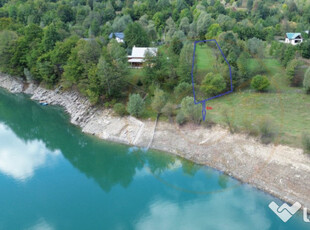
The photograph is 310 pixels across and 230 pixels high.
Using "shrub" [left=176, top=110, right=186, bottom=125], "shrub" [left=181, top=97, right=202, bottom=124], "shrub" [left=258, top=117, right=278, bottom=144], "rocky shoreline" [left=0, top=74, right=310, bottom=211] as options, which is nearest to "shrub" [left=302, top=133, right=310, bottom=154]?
"rocky shoreline" [left=0, top=74, right=310, bottom=211]

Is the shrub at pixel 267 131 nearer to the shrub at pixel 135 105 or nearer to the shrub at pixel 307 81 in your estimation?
the shrub at pixel 307 81

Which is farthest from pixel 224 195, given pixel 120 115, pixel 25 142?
pixel 25 142

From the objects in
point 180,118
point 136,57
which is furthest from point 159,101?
point 136,57

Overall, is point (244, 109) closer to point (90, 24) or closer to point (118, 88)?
point (118, 88)

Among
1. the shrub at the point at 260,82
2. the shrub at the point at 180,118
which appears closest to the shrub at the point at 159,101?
the shrub at the point at 180,118

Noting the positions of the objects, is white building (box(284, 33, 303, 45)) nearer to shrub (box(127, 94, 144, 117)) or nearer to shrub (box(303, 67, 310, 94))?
shrub (box(303, 67, 310, 94))
